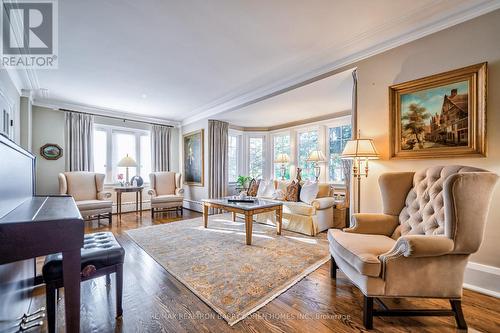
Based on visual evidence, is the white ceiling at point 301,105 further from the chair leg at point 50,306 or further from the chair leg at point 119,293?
the chair leg at point 50,306

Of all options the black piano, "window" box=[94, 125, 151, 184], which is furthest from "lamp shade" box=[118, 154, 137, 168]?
the black piano

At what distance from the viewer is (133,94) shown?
4.32 meters

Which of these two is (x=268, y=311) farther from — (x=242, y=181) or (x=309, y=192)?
(x=242, y=181)

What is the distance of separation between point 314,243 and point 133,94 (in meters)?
4.25

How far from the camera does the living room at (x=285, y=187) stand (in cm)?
149

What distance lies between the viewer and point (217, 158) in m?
5.70

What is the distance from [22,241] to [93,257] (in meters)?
0.70

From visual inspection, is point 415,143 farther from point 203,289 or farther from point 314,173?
point 314,173

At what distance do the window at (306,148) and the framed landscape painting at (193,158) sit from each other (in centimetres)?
262

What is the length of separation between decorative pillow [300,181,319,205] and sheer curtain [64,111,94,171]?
15.8 ft

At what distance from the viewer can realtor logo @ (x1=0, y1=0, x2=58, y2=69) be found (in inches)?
80.6

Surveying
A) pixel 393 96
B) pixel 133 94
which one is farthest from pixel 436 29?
pixel 133 94

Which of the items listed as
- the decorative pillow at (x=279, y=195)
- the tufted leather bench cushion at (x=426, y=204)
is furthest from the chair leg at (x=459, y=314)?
the decorative pillow at (x=279, y=195)

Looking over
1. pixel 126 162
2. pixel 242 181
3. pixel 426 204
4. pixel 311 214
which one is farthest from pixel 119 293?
pixel 242 181
